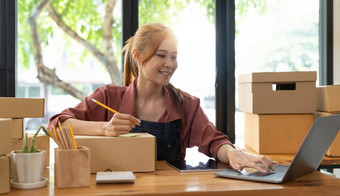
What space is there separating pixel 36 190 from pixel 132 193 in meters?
0.27

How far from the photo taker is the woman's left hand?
1316 millimetres

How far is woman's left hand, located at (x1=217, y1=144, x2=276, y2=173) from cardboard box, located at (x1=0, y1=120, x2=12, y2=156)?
744mm

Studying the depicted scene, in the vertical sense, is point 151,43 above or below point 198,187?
above

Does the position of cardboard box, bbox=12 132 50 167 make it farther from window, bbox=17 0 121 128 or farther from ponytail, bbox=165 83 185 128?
window, bbox=17 0 121 128

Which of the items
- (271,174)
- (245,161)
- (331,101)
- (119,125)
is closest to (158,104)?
(119,125)

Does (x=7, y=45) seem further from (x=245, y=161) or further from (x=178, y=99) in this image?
(x=245, y=161)

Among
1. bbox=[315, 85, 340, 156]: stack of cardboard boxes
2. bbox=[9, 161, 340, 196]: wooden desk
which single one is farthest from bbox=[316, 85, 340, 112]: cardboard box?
bbox=[9, 161, 340, 196]: wooden desk

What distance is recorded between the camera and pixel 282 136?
217 cm

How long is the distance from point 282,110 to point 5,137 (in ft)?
5.03

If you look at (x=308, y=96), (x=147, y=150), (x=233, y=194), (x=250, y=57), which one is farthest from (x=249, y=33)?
(x=233, y=194)

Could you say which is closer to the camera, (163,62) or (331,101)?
(163,62)

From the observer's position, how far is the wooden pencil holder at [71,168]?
1117 mm

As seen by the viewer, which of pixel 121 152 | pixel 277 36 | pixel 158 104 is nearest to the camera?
pixel 121 152

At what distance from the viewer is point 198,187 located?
3.70ft
